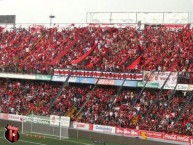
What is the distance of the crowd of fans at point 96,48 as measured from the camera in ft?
107

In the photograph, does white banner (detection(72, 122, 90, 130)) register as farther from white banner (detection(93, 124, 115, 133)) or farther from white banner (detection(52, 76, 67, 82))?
white banner (detection(52, 76, 67, 82))

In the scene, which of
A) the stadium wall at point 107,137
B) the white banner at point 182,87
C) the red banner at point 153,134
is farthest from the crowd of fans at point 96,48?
the stadium wall at point 107,137

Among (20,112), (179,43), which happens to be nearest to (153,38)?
(179,43)

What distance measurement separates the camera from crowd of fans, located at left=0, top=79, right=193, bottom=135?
1096 inches

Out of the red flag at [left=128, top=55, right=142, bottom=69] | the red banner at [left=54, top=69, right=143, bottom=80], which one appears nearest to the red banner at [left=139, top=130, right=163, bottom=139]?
the red banner at [left=54, top=69, right=143, bottom=80]

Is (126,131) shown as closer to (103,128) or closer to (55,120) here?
(103,128)

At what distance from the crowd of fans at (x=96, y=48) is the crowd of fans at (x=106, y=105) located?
1715 mm

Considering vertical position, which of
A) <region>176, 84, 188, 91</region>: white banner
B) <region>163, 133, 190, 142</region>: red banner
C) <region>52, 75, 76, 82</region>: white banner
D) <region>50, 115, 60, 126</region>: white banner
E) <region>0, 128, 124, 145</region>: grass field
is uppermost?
<region>52, 75, 76, 82</region>: white banner

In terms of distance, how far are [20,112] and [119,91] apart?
8804 mm

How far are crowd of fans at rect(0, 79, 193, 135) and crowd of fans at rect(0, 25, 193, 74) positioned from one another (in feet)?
5.63

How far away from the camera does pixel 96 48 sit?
125ft

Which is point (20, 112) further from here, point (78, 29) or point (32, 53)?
Result: point (78, 29)

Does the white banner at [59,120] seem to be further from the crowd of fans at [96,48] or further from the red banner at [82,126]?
the crowd of fans at [96,48]

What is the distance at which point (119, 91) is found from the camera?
108 feet
